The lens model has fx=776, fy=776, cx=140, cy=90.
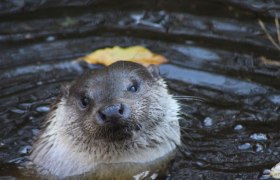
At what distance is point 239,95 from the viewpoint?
7.26m

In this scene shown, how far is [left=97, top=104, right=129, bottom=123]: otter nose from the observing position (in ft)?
17.1

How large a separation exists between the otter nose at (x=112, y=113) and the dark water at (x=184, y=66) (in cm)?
97

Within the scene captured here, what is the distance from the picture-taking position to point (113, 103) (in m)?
Result: 5.30

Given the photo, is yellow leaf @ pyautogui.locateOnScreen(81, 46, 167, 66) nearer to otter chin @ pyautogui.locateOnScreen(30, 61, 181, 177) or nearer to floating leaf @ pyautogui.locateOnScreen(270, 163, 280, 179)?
otter chin @ pyautogui.locateOnScreen(30, 61, 181, 177)

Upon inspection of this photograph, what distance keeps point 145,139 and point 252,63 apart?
2.26m

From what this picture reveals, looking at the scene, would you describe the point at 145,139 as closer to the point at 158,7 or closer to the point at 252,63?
the point at 252,63

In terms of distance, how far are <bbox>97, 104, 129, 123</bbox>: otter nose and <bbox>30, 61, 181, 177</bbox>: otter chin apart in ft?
0.37

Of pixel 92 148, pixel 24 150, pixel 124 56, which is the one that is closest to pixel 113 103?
pixel 92 148

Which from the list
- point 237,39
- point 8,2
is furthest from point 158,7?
Answer: point 8,2

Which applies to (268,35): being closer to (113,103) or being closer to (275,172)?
(275,172)

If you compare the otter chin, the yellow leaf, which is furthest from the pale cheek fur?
the yellow leaf

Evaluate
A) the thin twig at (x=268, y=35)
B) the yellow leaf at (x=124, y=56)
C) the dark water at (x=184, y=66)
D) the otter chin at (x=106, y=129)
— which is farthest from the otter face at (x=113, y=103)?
the thin twig at (x=268, y=35)

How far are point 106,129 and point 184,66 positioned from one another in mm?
2452

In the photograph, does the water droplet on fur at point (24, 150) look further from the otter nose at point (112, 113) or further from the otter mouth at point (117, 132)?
the otter nose at point (112, 113)
